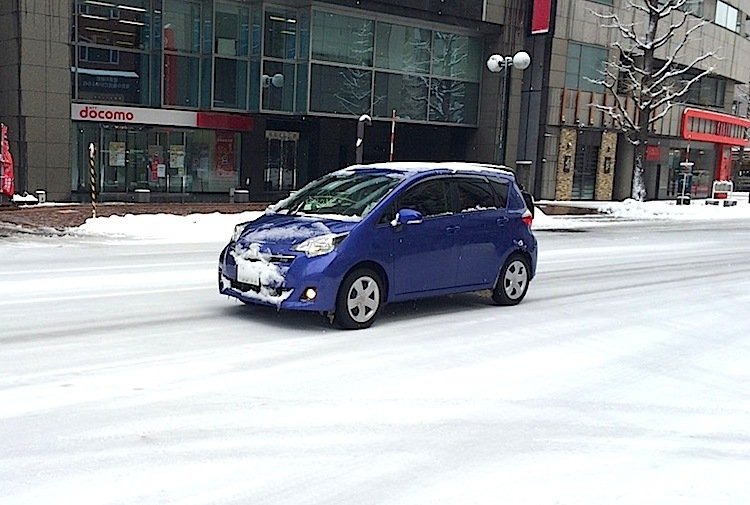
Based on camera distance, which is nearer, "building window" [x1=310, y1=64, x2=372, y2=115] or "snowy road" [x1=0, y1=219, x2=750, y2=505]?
"snowy road" [x1=0, y1=219, x2=750, y2=505]

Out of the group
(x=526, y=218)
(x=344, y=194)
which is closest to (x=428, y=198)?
(x=344, y=194)

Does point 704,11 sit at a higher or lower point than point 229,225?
higher

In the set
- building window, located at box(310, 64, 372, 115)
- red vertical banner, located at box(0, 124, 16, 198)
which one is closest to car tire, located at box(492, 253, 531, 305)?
red vertical banner, located at box(0, 124, 16, 198)

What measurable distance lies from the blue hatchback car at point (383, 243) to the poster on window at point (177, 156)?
21836 mm

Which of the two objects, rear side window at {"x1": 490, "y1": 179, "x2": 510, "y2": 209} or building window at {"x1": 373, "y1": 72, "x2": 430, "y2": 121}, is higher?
building window at {"x1": 373, "y1": 72, "x2": 430, "y2": 121}

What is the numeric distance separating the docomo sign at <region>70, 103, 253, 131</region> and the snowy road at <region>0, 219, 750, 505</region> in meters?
17.9

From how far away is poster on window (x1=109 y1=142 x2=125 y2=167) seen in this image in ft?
97.1

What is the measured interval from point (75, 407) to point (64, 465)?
106 centimetres

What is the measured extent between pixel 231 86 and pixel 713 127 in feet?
106

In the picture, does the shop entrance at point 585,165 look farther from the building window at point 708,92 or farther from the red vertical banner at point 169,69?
the red vertical banner at point 169,69

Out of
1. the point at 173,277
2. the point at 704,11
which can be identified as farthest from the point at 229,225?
the point at 704,11

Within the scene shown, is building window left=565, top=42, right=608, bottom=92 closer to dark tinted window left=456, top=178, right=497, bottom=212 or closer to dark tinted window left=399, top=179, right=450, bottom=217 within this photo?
dark tinted window left=456, top=178, right=497, bottom=212

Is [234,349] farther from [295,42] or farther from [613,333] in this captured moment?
[295,42]

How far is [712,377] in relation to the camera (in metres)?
7.55
